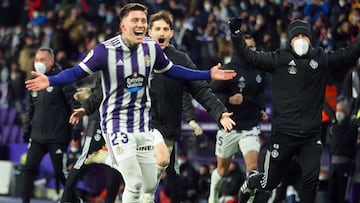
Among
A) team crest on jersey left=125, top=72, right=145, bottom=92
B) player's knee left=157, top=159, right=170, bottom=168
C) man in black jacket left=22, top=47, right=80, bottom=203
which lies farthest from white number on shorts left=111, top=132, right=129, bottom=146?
man in black jacket left=22, top=47, right=80, bottom=203

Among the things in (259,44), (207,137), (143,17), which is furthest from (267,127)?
(143,17)

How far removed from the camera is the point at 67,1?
83.5ft

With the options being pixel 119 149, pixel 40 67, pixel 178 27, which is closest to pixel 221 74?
pixel 119 149

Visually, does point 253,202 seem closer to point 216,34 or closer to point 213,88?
point 213,88

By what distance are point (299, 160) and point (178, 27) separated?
10.2 m

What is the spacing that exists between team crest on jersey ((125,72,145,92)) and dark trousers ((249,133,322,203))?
2306 mm

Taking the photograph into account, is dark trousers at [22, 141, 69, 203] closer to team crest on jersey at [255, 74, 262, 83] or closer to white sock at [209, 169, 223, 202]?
white sock at [209, 169, 223, 202]

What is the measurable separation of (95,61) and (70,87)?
14.4 feet

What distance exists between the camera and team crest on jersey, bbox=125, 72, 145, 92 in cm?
985

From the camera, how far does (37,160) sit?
14.1 metres

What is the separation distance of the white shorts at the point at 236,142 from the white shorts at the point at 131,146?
3.00 meters

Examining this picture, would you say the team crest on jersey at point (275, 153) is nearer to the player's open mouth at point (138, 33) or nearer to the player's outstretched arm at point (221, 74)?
the player's outstretched arm at point (221, 74)

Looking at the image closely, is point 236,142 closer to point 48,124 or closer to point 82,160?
point 82,160

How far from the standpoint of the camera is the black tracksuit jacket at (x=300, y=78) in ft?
37.3
